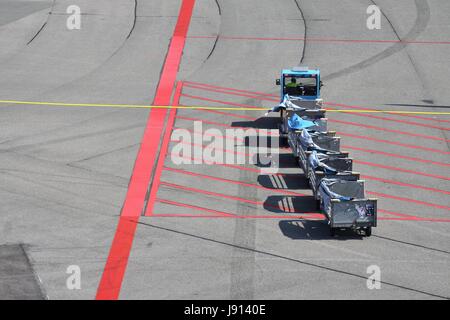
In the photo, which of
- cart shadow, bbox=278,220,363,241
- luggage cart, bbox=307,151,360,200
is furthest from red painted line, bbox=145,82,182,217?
luggage cart, bbox=307,151,360,200

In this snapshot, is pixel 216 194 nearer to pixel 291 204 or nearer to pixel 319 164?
pixel 291 204

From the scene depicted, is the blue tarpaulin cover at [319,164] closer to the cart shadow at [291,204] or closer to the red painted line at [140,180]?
the cart shadow at [291,204]

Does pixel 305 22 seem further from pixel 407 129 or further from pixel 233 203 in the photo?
pixel 233 203

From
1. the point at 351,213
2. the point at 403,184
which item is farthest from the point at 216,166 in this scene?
the point at 351,213

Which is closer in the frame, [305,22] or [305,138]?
[305,138]

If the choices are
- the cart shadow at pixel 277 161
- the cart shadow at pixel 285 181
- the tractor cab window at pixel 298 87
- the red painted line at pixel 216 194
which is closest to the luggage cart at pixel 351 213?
the red painted line at pixel 216 194

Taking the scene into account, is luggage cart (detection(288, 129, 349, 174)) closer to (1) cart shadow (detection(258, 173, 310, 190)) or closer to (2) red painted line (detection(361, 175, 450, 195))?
(1) cart shadow (detection(258, 173, 310, 190))
